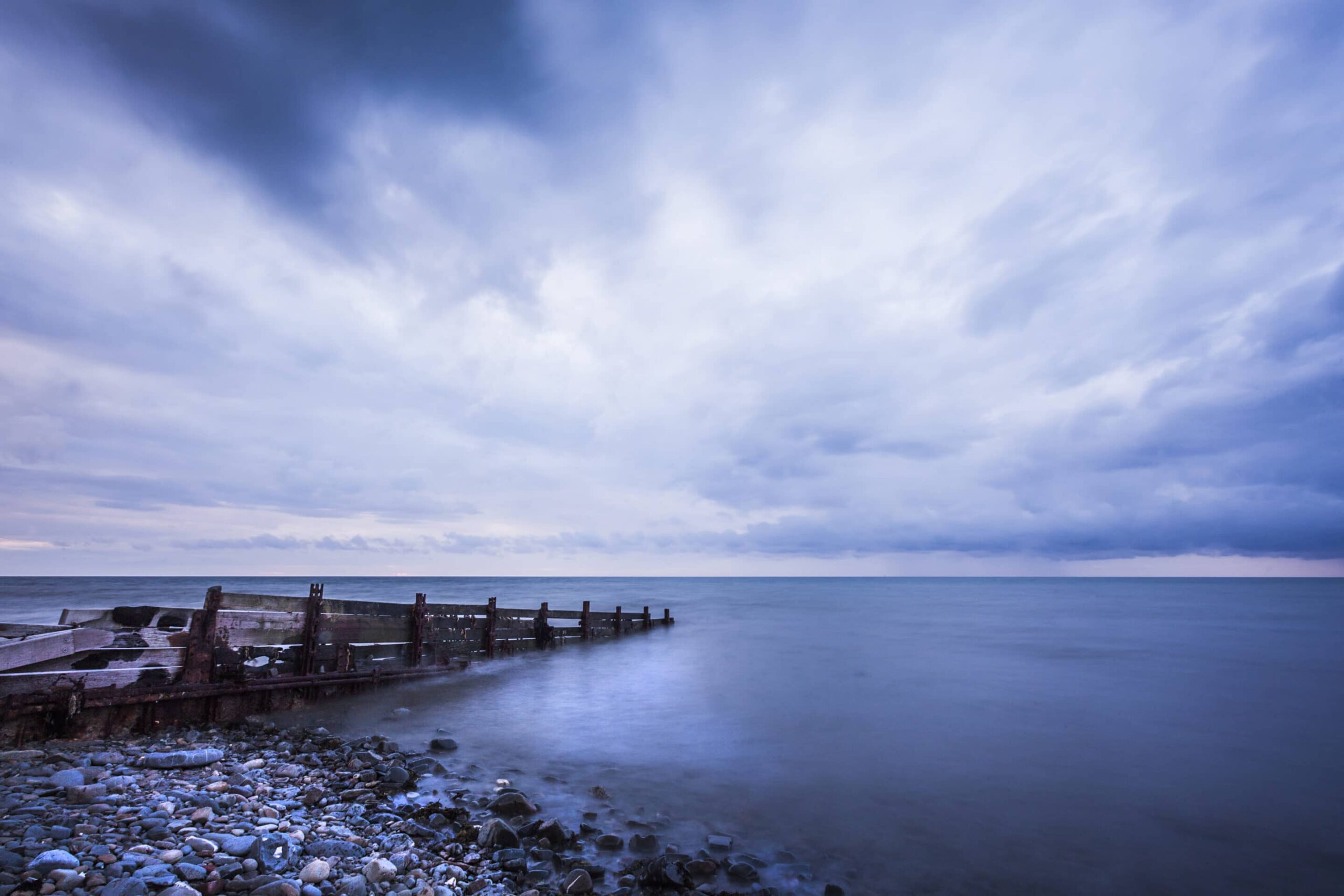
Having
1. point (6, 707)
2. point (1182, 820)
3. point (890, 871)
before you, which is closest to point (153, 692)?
point (6, 707)

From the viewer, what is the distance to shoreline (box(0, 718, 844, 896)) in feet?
18.2

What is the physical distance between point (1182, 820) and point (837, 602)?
268ft

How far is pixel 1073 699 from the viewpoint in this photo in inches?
765

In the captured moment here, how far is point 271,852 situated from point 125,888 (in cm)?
124

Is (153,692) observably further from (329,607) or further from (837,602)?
(837,602)

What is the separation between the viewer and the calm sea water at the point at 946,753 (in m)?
8.50

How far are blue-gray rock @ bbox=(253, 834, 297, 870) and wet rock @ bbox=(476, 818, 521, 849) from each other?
6.54 feet

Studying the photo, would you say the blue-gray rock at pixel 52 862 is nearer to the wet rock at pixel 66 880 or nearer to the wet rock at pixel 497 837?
the wet rock at pixel 66 880

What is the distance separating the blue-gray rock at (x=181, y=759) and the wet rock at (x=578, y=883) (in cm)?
624

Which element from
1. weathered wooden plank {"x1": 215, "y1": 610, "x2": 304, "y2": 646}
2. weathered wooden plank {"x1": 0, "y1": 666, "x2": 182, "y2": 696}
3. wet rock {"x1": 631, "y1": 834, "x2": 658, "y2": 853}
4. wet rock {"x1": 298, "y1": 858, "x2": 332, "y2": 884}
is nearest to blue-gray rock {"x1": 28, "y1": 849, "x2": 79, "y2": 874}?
wet rock {"x1": 298, "y1": 858, "x2": 332, "y2": 884}

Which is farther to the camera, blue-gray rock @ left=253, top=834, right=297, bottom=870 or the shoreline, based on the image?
blue-gray rock @ left=253, top=834, right=297, bottom=870

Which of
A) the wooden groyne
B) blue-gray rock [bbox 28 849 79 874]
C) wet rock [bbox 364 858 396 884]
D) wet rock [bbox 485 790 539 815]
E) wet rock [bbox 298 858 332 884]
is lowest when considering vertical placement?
wet rock [bbox 485 790 539 815]

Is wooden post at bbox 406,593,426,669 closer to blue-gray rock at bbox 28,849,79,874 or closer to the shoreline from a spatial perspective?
the shoreline

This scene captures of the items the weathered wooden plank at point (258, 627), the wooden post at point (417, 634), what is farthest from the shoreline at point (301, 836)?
the wooden post at point (417, 634)
